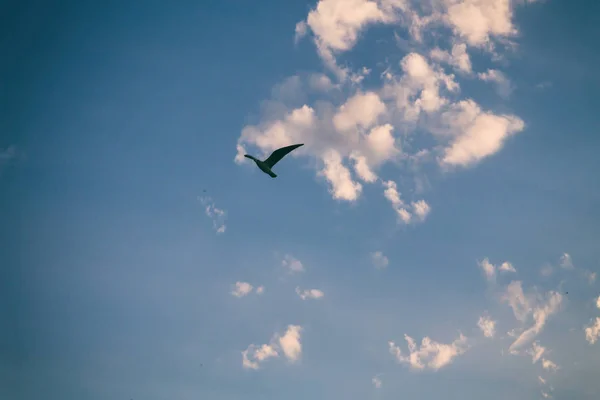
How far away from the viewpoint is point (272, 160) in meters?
45.6

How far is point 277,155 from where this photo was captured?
45.1 m

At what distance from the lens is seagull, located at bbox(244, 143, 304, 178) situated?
44.4 meters

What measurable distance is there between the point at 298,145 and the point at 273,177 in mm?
4838

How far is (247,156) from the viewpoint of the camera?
4528 cm

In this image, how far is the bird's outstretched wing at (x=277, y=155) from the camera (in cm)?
4406

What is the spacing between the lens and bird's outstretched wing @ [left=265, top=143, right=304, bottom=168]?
44062 mm

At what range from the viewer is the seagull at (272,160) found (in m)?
44.4

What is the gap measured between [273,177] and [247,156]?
3.32 m

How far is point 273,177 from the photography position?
152ft

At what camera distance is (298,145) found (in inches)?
1704

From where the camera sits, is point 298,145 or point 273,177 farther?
point 273,177

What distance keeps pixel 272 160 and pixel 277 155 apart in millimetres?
857
